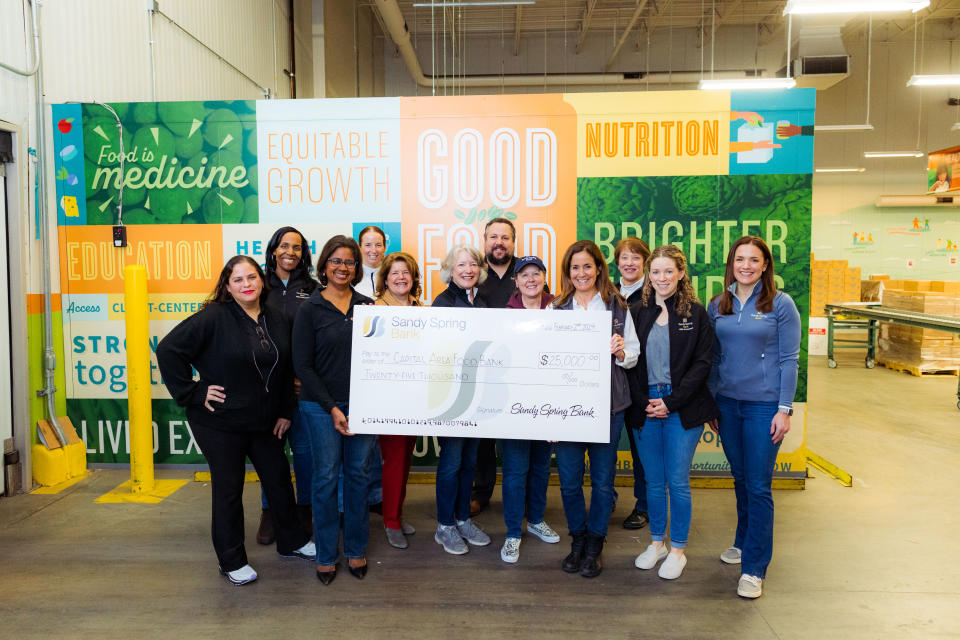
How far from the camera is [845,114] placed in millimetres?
13289

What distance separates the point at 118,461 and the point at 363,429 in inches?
115

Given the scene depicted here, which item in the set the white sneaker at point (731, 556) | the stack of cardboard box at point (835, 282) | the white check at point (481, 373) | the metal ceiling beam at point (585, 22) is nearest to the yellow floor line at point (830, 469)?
the white sneaker at point (731, 556)

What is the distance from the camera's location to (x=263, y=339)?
297 centimetres

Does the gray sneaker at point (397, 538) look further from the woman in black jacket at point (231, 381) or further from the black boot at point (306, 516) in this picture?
the woman in black jacket at point (231, 381)

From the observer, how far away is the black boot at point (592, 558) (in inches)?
123

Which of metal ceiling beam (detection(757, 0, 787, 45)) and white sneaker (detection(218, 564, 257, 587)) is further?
metal ceiling beam (detection(757, 0, 787, 45))

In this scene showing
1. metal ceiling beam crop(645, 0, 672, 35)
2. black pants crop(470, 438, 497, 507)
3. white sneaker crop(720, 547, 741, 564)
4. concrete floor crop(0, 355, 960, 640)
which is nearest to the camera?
concrete floor crop(0, 355, 960, 640)

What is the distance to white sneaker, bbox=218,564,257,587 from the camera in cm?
304

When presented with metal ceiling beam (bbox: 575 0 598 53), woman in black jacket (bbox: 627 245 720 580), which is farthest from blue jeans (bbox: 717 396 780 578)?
metal ceiling beam (bbox: 575 0 598 53)

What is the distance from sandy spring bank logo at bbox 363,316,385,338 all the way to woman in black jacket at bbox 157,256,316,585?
400mm

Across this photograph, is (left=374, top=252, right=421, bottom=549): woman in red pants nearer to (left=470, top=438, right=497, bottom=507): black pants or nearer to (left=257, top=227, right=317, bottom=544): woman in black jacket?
(left=257, top=227, right=317, bottom=544): woman in black jacket

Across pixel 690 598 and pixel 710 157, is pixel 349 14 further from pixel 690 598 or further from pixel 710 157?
pixel 690 598

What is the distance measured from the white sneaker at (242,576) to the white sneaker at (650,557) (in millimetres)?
1952

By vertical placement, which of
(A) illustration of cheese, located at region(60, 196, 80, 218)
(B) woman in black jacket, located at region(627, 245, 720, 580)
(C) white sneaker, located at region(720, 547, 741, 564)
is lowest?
(C) white sneaker, located at region(720, 547, 741, 564)
